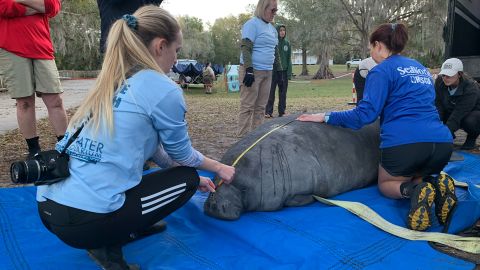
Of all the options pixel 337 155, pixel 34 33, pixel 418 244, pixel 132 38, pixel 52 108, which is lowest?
pixel 418 244

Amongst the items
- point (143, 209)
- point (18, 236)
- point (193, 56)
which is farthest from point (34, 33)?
point (193, 56)

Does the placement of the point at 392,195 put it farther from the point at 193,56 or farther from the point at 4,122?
the point at 193,56

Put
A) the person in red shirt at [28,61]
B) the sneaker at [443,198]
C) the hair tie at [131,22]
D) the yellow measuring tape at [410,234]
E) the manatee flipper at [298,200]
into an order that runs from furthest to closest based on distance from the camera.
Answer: the person in red shirt at [28,61]
the manatee flipper at [298,200]
the sneaker at [443,198]
the yellow measuring tape at [410,234]
the hair tie at [131,22]

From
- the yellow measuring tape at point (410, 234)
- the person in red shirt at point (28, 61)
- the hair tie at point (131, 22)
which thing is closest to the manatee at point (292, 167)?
the yellow measuring tape at point (410, 234)

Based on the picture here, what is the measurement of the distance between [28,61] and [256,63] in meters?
2.93

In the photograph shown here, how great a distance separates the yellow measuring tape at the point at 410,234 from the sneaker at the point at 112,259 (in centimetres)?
158

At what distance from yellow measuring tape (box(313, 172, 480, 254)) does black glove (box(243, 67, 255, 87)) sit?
294 centimetres

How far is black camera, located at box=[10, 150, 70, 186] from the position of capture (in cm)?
212

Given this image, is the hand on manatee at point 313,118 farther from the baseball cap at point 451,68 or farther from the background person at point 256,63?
the baseball cap at point 451,68

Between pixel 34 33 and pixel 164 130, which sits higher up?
pixel 34 33

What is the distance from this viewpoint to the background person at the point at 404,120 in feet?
10.6

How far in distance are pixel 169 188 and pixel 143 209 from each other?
192mm

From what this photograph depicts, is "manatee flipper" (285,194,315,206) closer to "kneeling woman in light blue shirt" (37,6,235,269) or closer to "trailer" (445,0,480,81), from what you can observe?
"kneeling woman in light blue shirt" (37,6,235,269)

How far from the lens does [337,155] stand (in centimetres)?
363
